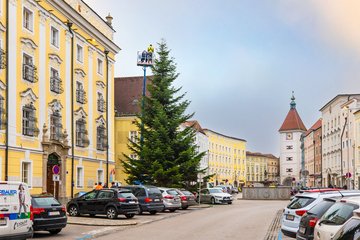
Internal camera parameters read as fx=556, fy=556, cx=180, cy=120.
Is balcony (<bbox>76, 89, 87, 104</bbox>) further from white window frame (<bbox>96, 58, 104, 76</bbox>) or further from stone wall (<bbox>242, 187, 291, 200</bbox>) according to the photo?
stone wall (<bbox>242, 187, 291, 200</bbox>)

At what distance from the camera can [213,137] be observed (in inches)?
4624

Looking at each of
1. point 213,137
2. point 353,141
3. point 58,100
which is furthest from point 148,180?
point 213,137

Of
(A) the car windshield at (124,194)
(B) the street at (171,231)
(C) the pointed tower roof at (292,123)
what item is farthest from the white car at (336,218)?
(C) the pointed tower roof at (292,123)

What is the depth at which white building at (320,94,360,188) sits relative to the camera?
70.9 meters

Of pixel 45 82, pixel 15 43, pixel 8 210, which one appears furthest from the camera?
pixel 45 82

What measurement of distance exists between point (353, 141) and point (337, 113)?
39.2 feet

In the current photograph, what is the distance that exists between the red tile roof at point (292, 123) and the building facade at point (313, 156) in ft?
40.5

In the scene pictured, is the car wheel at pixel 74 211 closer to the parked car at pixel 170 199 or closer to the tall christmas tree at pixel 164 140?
the parked car at pixel 170 199

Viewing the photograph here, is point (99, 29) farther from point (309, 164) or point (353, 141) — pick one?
point (309, 164)

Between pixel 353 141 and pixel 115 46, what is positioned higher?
pixel 115 46

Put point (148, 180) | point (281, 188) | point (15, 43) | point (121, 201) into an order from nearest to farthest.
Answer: point (121, 201), point (15, 43), point (148, 180), point (281, 188)

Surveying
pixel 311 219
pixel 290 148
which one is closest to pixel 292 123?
pixel 290 148

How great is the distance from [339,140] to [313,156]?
29992 millimetres

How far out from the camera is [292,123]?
13612 centimetres
